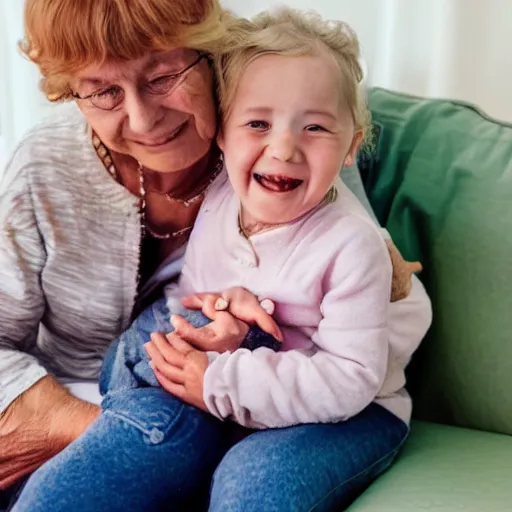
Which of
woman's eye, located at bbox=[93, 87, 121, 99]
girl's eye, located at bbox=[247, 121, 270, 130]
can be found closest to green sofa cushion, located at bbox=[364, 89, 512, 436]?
girl's eye, located at bbox=[247, 121, 270, 130]

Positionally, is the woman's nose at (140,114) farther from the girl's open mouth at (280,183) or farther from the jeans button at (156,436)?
the jeans button at (156,436)

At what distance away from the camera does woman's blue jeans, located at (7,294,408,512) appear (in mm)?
937

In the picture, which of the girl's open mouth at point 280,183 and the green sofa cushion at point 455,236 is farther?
the green sofa cushion at point 455,236

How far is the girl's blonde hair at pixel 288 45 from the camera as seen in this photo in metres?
0.97

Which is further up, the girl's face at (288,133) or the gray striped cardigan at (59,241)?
the girl's face at (288,133)

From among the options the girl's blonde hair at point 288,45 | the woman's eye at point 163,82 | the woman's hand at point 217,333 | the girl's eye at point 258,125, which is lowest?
the woman's hand at point 217,333

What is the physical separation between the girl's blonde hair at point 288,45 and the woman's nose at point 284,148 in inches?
3.4

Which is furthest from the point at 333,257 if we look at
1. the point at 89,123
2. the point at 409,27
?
the point at 409,27

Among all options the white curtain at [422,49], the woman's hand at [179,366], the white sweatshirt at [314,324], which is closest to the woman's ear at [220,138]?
the white sweatshirt at [314,324]

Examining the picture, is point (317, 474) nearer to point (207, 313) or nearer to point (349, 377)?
point (349, 377)

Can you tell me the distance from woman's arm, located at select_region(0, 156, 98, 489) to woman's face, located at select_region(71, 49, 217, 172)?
15 cm

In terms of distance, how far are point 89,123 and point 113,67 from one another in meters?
0.12

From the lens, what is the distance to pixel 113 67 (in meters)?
0.96

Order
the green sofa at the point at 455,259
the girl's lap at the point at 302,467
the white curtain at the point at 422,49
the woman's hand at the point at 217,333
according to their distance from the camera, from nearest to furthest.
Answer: the girl's lap at the point at 302,467 < the woman's hand at the point at 217,333 < the green sofa at the point at 455,259 < the white curtain at the point at 422,49
